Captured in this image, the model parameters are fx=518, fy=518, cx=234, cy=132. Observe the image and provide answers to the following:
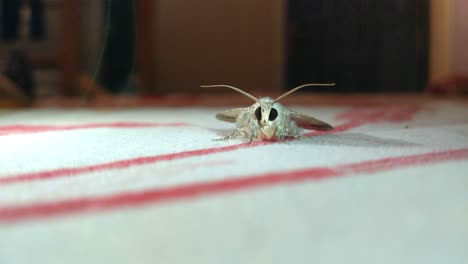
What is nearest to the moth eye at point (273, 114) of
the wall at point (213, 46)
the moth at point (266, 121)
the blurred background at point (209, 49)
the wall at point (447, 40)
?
the moth at point (266, 121)

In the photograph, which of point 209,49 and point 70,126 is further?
point 209,49

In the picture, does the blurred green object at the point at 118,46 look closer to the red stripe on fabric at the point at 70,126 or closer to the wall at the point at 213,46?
the wall at the point at 213,46

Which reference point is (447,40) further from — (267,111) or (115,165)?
(115,165)

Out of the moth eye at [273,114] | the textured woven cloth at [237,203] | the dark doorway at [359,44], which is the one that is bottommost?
the textured woven cloth at [237,203]

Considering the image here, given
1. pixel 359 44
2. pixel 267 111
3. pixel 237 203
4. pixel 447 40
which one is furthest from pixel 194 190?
pixel 447 40

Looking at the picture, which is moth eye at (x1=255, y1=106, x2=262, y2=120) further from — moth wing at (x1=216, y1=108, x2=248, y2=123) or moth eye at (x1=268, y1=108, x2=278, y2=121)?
moth wing at (x1=216, y1=108, x2=248, y2=123)

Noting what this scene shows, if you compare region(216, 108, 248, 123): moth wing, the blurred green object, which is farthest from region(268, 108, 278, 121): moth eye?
the blurred green object
